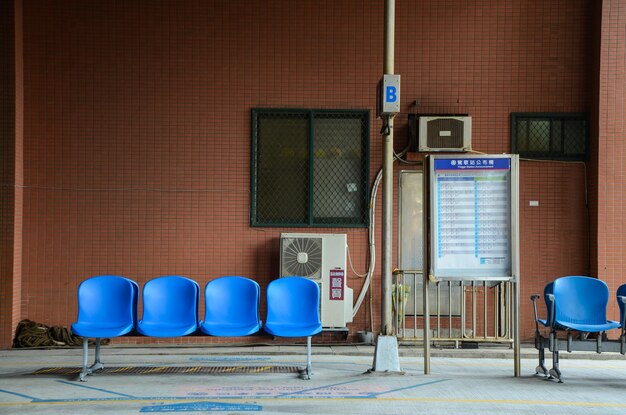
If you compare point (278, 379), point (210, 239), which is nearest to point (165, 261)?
point (210, 239)

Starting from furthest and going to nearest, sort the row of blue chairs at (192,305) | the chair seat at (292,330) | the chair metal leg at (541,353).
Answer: the row of blue chairs at (192,305) → the chair metal leg at (541,353) → the chair seat at (292,330)

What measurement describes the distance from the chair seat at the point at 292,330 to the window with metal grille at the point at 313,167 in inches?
102

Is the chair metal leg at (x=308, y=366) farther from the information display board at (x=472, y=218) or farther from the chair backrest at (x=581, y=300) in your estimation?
the chair backrest at (x=581, y=300)

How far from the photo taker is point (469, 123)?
9.62 meters

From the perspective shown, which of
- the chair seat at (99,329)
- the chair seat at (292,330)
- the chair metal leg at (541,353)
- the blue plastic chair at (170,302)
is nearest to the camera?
the chair seat at (99,329)

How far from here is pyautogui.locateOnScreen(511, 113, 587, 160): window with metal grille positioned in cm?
992

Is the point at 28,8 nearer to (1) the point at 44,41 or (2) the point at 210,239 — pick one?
(1) the point at 44,41

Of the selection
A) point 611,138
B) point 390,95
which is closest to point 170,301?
point 390,95

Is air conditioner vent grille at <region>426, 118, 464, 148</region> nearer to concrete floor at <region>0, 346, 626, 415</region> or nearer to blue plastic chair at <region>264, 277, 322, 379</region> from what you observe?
concrete floor at <region>0, 346, 626, 415</region>

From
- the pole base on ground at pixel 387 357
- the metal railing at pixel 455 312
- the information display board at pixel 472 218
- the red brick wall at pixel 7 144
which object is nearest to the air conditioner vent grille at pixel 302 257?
the metal railing at pixel 455 312

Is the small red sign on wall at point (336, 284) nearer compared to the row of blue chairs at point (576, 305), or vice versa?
the row of blue chairs at point (576, 305)

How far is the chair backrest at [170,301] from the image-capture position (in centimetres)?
767

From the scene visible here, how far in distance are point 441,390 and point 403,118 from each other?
451cm

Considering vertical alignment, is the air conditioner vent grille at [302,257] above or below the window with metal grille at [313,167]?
below
